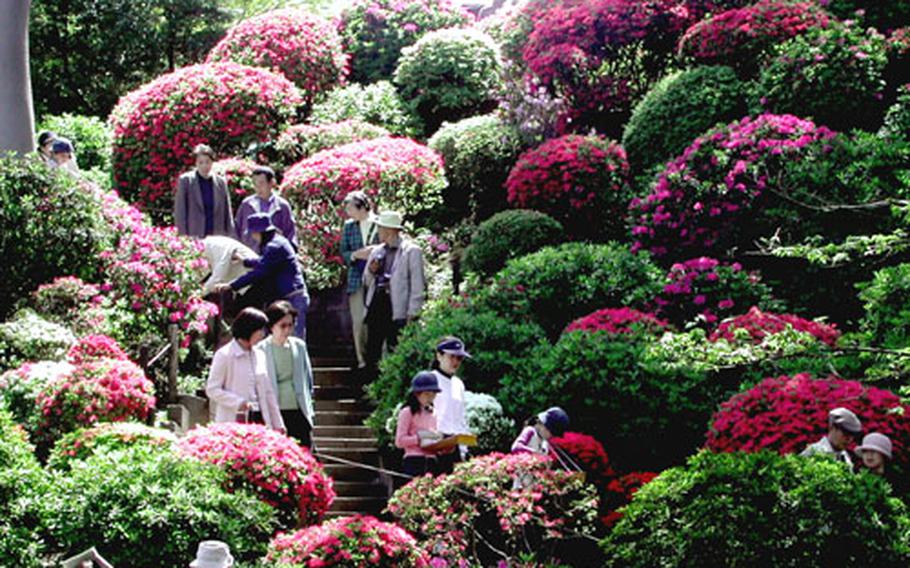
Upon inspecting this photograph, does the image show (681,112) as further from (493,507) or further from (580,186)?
(493,507)

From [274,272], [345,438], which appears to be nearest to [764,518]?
[274,272]

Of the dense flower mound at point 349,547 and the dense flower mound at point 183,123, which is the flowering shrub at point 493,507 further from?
the dense flower mound at point 183,123

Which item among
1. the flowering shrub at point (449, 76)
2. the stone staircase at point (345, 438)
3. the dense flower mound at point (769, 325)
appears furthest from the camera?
the flowering shrub at point (449, 76)

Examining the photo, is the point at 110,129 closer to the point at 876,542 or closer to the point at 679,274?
the point at 679,274

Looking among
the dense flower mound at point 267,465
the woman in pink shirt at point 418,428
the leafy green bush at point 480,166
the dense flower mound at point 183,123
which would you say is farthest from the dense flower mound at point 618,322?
the dense flower mound at point 183,123

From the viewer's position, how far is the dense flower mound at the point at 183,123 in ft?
63.1

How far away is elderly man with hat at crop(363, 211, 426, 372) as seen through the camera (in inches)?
505

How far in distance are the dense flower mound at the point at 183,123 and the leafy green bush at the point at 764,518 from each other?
479 inches

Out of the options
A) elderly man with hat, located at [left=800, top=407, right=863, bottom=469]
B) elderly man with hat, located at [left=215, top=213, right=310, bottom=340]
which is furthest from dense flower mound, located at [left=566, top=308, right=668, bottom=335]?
elderly man with hat, located at [left=800, top=407, right=863, bottom=469]

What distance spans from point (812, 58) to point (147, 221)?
795cm

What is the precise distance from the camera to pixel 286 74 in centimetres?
2259

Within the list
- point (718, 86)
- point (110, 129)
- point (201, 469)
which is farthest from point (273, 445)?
point (110, 129)

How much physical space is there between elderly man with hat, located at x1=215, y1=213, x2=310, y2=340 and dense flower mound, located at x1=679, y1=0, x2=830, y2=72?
7.72m

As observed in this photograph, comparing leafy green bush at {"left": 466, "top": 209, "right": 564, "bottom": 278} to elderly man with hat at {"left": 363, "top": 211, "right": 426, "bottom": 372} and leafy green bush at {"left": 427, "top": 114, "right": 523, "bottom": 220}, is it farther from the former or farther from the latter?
leafy green bush at {"left": 427, "top": 114, "right": 523, "bottom": 220}
